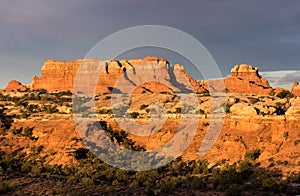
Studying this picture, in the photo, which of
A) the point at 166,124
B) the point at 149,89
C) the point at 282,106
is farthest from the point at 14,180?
the point at 149,89

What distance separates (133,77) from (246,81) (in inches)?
1236

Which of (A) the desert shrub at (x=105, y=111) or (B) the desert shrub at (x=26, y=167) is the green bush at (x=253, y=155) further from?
(A) the desert shrub at (x=105, y=111)

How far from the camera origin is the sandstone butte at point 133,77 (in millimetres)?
106438

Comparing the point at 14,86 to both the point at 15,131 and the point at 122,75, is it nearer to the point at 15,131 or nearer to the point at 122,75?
the point at 122,75

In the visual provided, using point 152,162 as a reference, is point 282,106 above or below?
above

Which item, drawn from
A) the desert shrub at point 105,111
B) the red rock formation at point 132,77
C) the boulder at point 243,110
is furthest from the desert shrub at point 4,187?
the red rock formation at point 132,77

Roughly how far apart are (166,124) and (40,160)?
622 inches

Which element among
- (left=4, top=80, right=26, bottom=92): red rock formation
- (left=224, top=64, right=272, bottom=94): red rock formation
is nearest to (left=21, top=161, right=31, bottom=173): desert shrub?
(left=224, top=64, right=272, bottom=94): red rock formation

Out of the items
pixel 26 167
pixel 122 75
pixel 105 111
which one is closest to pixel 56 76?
pixel 122 75

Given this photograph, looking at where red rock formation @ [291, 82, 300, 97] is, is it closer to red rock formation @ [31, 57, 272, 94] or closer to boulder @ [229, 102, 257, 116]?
red rock formation @ [31, 57, 272, 94]

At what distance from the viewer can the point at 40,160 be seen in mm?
42844

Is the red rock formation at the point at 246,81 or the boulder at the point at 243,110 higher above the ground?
the red rock formation at the point at 246,81

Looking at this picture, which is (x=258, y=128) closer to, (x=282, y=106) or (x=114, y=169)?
(x=282, y=106)

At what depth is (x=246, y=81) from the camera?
109m
